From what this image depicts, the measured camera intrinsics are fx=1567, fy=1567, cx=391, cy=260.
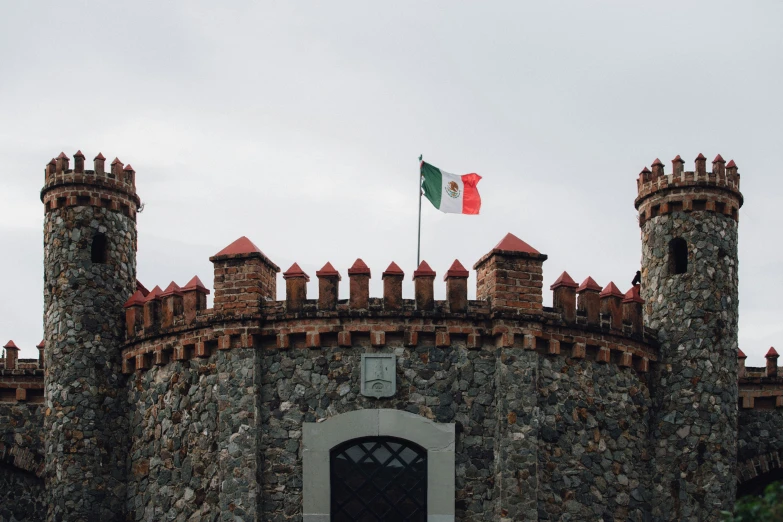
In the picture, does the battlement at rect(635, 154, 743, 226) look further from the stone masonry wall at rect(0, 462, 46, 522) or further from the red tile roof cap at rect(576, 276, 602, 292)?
the stone masonry wall at rect(0, 462, 46, 522)

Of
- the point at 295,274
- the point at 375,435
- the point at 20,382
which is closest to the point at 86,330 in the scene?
the point at 20,382

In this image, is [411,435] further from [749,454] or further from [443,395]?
[749,454]

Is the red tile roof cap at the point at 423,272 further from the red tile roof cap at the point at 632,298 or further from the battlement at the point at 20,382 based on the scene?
the battlement at the point at 20,382

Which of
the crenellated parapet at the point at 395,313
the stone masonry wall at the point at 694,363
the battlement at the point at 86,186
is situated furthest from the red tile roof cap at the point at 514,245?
the battlement at the point at 86,186

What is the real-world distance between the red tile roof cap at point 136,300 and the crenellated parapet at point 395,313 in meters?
1.49

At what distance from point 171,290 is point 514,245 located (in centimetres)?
665

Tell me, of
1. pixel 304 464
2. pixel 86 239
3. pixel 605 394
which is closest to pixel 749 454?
pixel 605 394

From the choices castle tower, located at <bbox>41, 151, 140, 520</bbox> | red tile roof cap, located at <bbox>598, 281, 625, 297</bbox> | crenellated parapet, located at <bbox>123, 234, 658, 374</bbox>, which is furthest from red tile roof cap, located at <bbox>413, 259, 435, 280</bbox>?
castle tower, located at <bbox>41, 151, 140, 520</bbox>

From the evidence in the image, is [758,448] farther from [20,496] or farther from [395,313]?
[20,496]

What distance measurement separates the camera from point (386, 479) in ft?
91.6

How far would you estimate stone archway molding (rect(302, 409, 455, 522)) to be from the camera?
27.7 meters

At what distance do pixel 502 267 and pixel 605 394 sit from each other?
10.4 feet

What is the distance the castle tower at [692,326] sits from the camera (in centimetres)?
3017

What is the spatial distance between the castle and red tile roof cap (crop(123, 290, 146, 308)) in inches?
2.8
